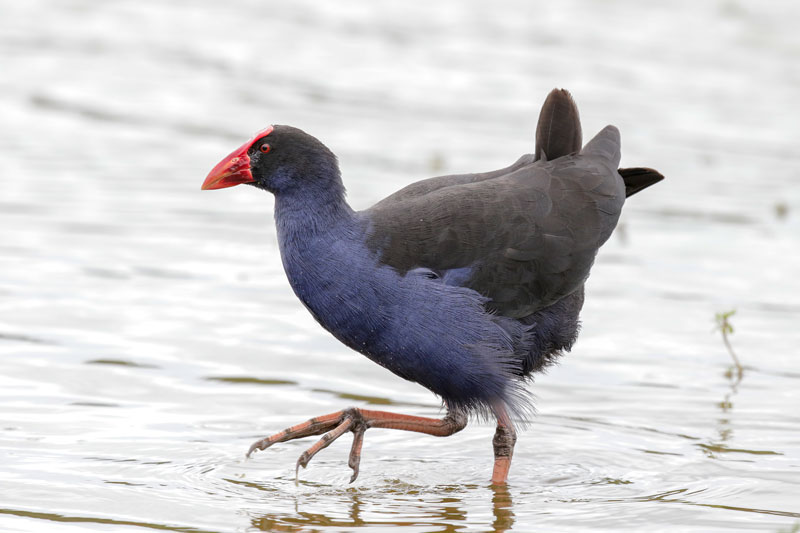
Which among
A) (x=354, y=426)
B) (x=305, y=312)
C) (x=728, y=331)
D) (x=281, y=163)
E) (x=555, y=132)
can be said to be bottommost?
(x=354, y=426)

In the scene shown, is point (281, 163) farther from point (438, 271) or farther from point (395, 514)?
point (395, 514)

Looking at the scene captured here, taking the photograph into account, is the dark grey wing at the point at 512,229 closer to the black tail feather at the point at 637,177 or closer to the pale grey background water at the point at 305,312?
the black tail feather at the point at 637,177

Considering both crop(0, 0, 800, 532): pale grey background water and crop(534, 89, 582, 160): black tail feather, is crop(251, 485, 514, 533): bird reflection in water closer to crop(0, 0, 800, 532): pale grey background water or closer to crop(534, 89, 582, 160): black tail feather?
crop(0, 0, 800, 532): pale grey background water

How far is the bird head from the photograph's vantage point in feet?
16.2

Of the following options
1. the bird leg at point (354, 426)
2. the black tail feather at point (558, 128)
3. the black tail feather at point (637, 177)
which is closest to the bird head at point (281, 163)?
the bird leg at point (354, 426)

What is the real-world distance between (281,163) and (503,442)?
1.38 m

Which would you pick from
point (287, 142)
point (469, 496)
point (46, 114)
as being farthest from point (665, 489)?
point (46, 114)

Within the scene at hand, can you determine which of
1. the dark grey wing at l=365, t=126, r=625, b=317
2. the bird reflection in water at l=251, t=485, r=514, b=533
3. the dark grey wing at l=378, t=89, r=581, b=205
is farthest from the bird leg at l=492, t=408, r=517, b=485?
the dark grey wing at l=378, t=89, r=581, b=205

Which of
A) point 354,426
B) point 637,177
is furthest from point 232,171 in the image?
point 637,177

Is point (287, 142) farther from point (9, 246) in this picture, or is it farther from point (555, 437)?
point (9, 246)

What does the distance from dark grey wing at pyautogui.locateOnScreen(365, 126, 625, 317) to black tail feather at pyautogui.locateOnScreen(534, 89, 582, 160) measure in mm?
70

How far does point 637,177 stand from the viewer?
5734 millimetres

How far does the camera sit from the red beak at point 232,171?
4988 millimetres

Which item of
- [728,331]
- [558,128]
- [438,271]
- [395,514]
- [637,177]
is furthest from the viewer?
[728,331]
